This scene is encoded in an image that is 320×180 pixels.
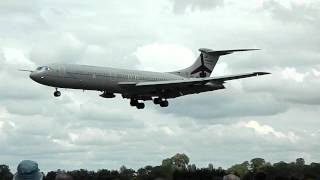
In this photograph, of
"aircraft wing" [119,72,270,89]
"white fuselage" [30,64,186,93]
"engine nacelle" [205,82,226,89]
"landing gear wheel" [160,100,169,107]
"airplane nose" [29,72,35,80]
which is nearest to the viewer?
"white fuselage" [30,64,186,93]

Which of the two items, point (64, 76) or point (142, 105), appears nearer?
point (64, 76)

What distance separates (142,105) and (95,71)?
9335 mm

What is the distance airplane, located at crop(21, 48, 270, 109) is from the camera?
74562 mm

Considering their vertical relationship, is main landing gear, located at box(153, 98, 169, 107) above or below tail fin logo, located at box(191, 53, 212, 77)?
below

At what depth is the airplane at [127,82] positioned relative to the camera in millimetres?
74562

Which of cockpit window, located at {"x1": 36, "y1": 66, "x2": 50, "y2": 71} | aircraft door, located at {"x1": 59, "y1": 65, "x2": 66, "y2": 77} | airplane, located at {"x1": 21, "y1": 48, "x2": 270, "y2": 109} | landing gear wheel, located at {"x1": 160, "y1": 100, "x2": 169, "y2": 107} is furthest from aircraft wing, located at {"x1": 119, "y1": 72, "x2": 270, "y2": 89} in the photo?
cockpit window, located at {"x1": 36, "y1": 66, "x2": 50, "y2": 71}

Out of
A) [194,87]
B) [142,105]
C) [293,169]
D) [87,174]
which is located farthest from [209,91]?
[293,169]

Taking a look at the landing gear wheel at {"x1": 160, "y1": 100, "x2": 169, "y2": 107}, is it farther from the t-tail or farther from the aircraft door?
the t-tail

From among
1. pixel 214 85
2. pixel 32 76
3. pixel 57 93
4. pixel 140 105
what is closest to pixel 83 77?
pixel 32 76

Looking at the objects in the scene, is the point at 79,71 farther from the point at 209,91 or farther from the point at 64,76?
the point at 209,91

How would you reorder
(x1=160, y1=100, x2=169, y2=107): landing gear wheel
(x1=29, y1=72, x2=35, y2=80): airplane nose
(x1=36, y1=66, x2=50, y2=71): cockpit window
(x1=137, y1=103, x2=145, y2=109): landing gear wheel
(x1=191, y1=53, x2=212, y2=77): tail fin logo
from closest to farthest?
(x1=29, y1=72, x2=35, y2=80): airplane nose < (x1=36, y1=66, x2=50, y2=71): cockpit window < (x1=160, y1=100, x2=169, y2=107): landing gear wheel < (x1=137, y1=103, x2=145, y2=109): landing gear wheel < (x1=191, y1=53, x2=212, y2=77): tail fin logo

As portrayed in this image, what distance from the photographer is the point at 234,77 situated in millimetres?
79812

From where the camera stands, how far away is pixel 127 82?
262ft

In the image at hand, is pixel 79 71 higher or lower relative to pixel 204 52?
lower
